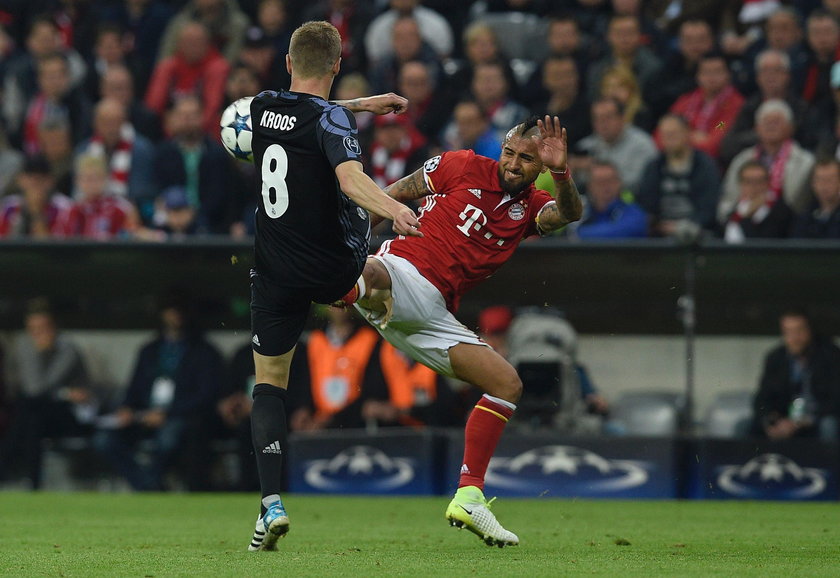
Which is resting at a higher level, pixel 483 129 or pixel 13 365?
pixel 483 129

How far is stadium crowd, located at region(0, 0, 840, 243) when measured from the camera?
1177 centimetres

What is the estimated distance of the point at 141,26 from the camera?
15867mm

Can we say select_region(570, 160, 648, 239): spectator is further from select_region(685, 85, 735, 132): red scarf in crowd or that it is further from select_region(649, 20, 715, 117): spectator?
select_region(649, 20, 715, 117): spectator

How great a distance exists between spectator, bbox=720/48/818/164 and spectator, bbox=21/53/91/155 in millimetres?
6450

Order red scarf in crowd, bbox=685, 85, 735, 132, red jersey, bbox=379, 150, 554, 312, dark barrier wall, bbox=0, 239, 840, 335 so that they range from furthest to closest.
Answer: red scarf in crowd, bbox=685, 85, 735, 132 → dark barrier wall, bbox=0, 239, 840, 335 → red jersey, bbox=379, 150, 554, 312

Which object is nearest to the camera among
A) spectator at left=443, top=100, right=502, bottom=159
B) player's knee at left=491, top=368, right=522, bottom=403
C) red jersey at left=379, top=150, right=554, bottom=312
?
player's knee at left=491, top=368, right=522, bottom=403

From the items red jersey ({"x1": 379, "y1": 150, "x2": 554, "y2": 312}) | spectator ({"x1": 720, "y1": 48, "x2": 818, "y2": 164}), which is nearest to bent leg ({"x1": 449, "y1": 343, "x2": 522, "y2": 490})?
red jersey ({"x1": 379, "y1": 150, "x2": 554, "y2": 312})

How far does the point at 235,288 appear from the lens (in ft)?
41.8

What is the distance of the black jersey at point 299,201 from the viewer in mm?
6309

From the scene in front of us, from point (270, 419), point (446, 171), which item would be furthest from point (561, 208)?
point (270, 419)

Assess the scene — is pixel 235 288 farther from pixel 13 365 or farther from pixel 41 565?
pixel 41 565

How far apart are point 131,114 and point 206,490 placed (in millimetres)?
4365

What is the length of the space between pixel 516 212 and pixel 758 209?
4724mm

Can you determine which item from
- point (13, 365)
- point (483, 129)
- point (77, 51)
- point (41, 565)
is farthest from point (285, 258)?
point (77, 51)
